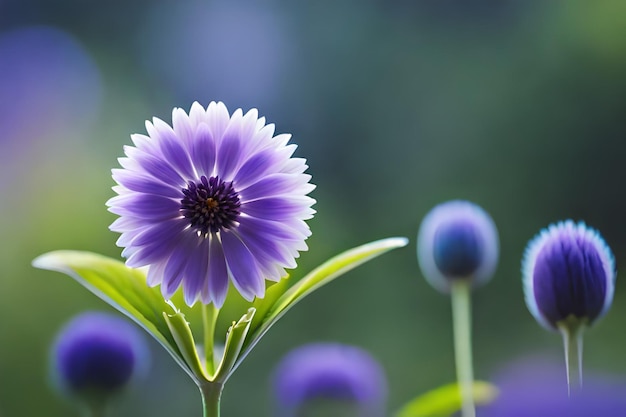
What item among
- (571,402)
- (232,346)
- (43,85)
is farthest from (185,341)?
(43,85)

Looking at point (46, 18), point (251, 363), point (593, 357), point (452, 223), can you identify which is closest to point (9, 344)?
point (251, 363)

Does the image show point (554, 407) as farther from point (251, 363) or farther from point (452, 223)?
point (251, 363)

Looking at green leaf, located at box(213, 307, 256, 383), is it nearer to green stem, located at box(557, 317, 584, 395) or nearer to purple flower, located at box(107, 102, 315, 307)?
purple flower, located at box(107, 102, 315, 307)

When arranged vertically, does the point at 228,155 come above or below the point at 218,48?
below

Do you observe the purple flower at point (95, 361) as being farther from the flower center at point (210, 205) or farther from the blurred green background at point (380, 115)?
the blurred green background at point (380, 115)

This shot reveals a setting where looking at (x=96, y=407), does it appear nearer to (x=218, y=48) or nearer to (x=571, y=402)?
(x=571, y=402)

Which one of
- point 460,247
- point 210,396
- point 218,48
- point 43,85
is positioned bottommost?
point 210,396
